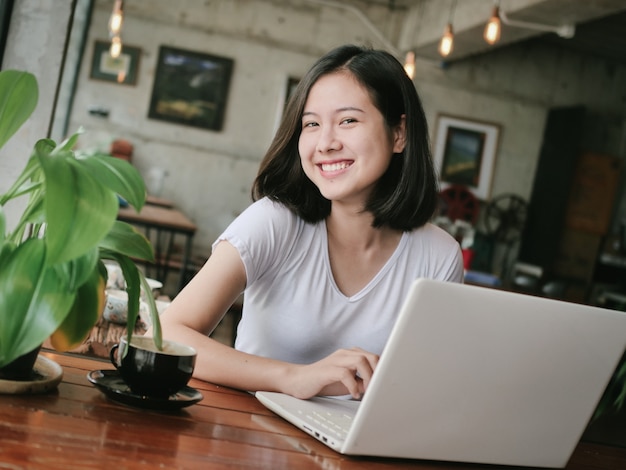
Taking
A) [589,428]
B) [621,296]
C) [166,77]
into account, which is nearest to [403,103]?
[589,428]

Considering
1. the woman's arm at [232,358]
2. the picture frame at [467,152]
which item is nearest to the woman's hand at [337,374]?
the woman's arm at [232,358]

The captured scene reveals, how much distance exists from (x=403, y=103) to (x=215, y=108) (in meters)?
7.54

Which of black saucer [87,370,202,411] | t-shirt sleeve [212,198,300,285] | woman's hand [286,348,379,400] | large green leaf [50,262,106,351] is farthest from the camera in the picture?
t-shirt sleeve [212,198,300,285]

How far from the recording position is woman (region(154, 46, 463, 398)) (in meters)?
1.75

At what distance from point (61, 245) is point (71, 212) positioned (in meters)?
0.04

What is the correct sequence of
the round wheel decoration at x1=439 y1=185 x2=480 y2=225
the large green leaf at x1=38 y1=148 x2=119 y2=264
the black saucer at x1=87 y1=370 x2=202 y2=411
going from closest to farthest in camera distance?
the large green leaf at x1=38 y1=148 x2=119 y2=264 → the black saucer at x1=87 y1=370 x2=202 y2=411 → the round wheel decoration at x1=439 y1=185 x2=480 y2=225

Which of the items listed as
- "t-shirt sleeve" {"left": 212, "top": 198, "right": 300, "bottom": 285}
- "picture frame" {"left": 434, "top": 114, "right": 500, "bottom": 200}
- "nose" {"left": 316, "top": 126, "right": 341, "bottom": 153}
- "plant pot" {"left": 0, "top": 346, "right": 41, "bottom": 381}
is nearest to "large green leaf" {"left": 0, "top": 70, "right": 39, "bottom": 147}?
"plant pot" {"left": 0, "top": 346, "right": 41, "bottom": 381}

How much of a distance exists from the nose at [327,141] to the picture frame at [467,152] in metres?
7.88

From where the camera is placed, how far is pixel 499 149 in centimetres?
968

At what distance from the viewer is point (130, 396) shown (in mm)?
1124

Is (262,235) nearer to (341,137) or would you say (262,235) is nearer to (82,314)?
(341,137)

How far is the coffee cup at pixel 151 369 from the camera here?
1135mm

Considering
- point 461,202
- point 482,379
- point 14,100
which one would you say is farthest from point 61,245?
point 461,202

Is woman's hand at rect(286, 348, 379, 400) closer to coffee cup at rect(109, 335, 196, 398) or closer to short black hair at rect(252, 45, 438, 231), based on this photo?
coffee cup at rect(109, 335, 196, 398)
